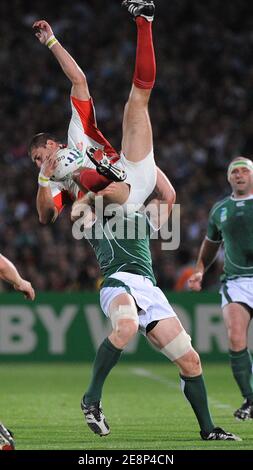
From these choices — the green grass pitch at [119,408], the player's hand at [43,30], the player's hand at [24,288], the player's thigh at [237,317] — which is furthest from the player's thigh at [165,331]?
the player's hand at [43,30]

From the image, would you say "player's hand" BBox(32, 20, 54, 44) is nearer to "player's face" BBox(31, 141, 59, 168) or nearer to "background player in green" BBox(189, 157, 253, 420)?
"player's face" BBox(31, 141, 59, 168)

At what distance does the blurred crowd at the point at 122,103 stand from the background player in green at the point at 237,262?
25.8 feet

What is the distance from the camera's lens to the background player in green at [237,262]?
10383 millimetres

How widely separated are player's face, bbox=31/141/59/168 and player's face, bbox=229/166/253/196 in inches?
110

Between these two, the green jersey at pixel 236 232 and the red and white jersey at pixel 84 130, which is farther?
the green jersey at pixel 236 232

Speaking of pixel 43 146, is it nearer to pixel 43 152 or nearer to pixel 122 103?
pixel 43 152

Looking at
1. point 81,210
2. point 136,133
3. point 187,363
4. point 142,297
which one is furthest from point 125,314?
point 136,133

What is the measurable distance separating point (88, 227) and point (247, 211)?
2.90m

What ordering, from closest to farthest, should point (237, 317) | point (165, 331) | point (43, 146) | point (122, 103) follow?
point (165, 331) → point (43, 146) → point (237, 317) → point (122, 103)

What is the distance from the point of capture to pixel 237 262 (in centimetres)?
1072

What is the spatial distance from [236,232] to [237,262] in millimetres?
296

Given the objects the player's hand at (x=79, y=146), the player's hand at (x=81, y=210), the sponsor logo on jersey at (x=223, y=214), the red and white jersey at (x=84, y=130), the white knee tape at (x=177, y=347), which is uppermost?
the red and white jersey at (x=84, y=130)

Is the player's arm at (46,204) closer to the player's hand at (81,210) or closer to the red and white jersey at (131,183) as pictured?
the red and white jersey at (131,183)

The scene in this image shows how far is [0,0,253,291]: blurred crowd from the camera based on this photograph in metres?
19.6
